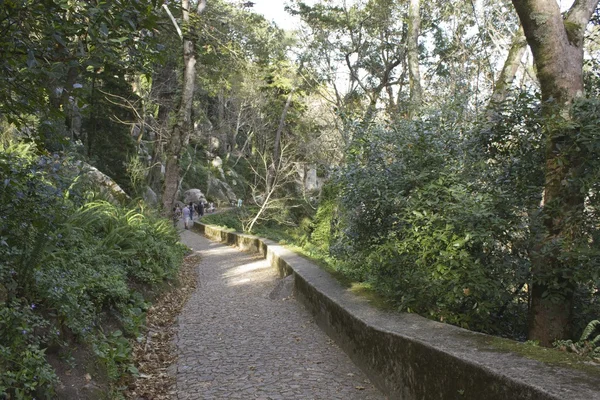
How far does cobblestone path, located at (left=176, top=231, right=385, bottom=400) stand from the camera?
4297 mm

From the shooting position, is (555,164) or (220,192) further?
(220,192)

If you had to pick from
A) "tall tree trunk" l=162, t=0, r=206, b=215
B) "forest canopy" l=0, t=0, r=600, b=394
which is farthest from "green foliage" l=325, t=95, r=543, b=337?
"tall tree trunk" l=162, t=0, r=206, b=215

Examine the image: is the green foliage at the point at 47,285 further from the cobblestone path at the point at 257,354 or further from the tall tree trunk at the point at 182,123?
the tall tree trunk at the point at 182,123

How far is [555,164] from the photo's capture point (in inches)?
165

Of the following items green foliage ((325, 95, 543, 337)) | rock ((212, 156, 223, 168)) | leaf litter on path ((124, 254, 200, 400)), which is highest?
rock ((212, 156, 223, 168))

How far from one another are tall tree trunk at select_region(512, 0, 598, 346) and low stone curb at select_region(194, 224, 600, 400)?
1029 mm

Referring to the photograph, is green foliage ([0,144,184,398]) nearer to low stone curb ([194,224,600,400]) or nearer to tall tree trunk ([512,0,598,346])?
low stone curb ([194,224,600,400])

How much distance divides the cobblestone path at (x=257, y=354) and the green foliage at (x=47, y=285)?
0.75 m

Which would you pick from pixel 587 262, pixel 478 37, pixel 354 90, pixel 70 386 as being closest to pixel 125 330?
pixel 70 386

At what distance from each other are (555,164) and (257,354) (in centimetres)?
372

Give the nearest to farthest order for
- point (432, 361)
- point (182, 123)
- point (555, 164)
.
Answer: point (432, 361), point (555, 164), point (182, 123)

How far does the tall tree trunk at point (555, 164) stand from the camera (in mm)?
4043

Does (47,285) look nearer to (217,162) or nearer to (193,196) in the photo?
(193,196)

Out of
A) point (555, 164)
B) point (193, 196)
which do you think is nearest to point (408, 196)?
point (555, 164)
